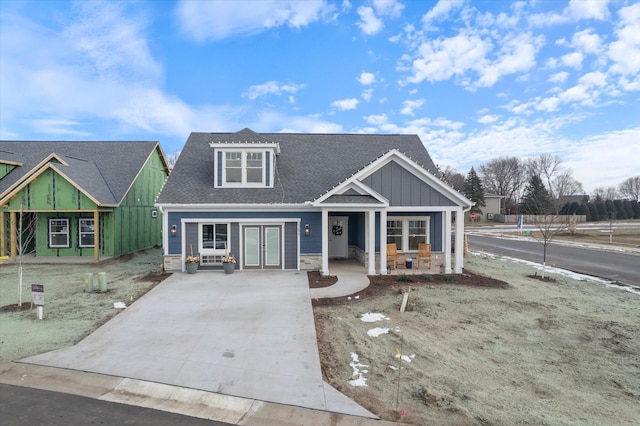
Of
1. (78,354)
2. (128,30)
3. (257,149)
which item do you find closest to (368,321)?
(78,354)

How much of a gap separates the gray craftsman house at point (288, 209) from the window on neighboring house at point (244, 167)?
0.04 meters

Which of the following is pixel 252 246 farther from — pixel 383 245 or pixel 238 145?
pixel 383 245

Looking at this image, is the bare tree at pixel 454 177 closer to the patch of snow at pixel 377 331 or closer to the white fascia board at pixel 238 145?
the white fascia board at pixel 238 145

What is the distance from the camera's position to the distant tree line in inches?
2344

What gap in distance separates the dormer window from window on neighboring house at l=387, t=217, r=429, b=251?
19.0ft

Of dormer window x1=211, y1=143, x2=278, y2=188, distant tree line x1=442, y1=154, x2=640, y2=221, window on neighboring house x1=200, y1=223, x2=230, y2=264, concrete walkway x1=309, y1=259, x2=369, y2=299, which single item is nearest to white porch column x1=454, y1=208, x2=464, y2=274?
concrete walkway x1=309, y1=259, x2=369, y2=299

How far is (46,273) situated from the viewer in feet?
44.8

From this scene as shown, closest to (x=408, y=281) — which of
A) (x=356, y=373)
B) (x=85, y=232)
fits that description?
(x=356, y=373)

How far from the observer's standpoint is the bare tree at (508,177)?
7350cm

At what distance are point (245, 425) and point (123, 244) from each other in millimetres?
17086

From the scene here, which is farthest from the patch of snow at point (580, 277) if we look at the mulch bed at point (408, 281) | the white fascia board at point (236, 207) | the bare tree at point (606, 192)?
the bare tree at point (606, 192)

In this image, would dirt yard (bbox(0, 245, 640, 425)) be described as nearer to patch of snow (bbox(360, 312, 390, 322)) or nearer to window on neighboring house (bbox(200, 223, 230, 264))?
patch of snow (bbox(360, 312, 390, 322))

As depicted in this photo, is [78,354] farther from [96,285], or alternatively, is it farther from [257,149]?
[257,149]

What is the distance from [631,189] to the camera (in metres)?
88.7
